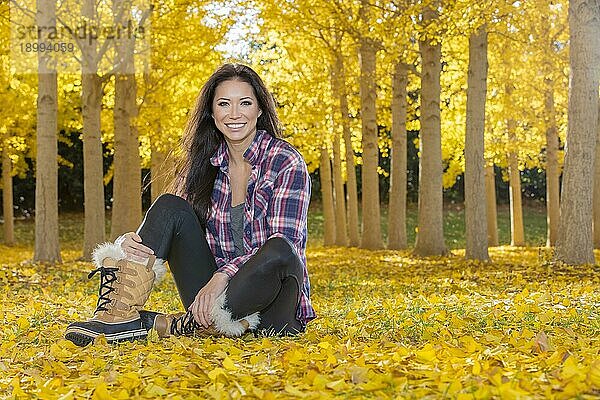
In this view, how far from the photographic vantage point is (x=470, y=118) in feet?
41.1

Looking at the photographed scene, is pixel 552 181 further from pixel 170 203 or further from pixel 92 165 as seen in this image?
pixel 170 203

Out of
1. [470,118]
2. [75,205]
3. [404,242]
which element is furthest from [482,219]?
[75,205]

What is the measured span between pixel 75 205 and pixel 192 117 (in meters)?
31.8

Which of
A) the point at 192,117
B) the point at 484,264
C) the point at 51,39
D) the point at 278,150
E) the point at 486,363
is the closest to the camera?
the point at 486,363

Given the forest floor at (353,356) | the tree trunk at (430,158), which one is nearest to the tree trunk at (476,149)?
the tree trunk at (430,158)

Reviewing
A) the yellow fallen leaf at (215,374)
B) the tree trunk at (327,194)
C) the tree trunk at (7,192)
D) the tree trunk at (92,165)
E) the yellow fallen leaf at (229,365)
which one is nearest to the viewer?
the yellow fallen leaf at (215,374)

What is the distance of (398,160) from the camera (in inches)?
667

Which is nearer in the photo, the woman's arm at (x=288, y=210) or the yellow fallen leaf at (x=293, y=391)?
the yellow fallen leaf at (x=293, y=391)

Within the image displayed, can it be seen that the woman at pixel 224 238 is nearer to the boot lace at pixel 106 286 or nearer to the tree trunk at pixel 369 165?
the boot lace at pixel 106 286

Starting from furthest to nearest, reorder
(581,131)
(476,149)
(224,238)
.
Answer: (476,149)
(581,131)
(224,238)

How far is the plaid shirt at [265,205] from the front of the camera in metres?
4.42

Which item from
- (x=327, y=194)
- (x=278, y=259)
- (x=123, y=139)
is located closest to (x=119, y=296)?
(x=278, y=259)

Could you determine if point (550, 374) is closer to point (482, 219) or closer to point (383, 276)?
point (383, 276)

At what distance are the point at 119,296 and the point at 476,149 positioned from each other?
360 inches
